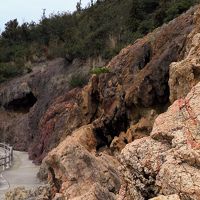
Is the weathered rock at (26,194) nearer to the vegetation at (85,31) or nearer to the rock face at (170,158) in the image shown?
the rock face at (170,158)

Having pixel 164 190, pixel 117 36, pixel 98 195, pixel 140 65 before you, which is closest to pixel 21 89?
pixel 117 36

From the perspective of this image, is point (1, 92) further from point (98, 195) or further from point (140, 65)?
point (98, 195)

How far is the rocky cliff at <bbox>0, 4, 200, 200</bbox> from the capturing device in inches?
291

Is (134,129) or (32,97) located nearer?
(134,129)

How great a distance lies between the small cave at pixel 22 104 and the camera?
131 ft

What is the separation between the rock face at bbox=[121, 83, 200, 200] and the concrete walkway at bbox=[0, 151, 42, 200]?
412 inches

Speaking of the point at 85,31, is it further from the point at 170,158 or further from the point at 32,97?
the point at 170,158

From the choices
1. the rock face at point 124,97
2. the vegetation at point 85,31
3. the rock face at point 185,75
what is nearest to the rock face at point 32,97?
the rock face at point 124,97

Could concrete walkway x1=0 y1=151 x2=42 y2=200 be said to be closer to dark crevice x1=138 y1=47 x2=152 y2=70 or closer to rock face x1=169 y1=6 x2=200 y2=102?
dark crevice x1=138 y1=47 x2=152 y2=70

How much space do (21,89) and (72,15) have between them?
518 inches

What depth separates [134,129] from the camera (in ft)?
55.7

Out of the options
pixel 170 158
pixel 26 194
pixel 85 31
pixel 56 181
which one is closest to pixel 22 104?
pixel 85 31

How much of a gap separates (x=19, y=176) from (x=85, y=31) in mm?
20274

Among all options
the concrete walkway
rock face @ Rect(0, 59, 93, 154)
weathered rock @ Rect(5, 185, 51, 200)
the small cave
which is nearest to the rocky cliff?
rock face @ Rect(0, 59, 93, 154)
